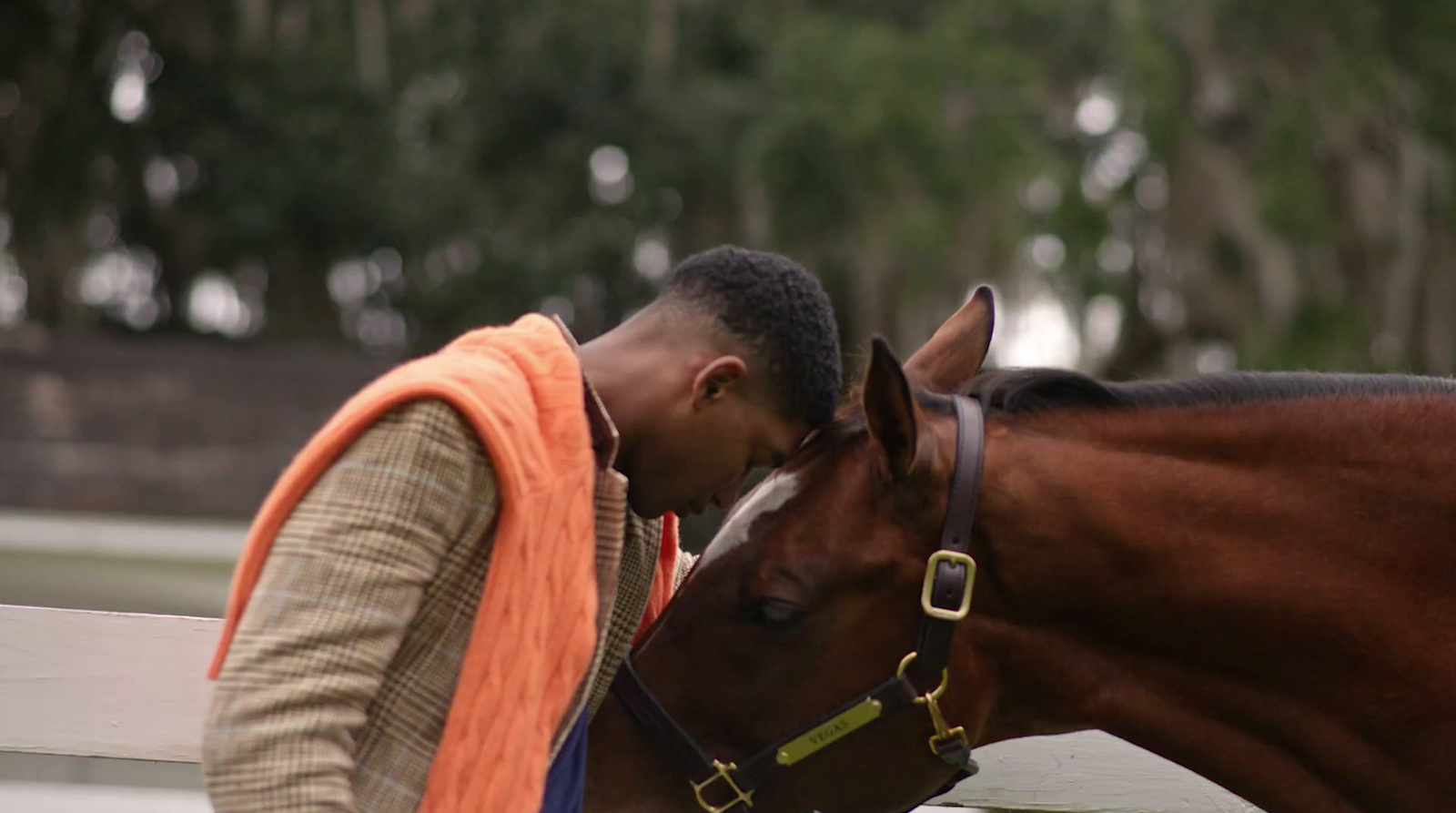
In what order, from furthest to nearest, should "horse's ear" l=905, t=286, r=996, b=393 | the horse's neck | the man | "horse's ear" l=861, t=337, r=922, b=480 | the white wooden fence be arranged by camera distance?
1. the white wooden fence
2. "horse's ear" l=905, t=286, r=996, b=393
3. the horse's neck
4. "horse's ear" l=861, t=337, r=922, b=480
5. the man

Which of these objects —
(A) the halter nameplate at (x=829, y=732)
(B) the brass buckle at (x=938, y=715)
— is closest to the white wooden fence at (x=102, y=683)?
(A) the halter nameplate at (x=829, y=732)

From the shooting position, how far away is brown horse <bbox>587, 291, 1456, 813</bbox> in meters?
2.08

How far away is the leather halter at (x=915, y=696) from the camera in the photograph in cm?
205

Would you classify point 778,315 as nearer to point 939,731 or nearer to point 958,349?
point 958,349

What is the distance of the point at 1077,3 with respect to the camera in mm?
17484

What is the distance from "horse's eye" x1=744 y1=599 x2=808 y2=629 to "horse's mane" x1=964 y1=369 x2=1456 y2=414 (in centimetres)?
39

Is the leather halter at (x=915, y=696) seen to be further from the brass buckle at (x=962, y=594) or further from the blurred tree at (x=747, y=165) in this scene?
the blurred tree at (x=747, y=165)

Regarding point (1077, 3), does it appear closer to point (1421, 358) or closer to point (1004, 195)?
point (1004, 195)

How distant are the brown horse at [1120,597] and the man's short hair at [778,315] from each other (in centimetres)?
8

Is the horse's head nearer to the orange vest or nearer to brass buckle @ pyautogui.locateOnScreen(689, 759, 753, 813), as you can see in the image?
brass buckle @ pyautogui.locateOnScreen(689, 759, 753, 813)

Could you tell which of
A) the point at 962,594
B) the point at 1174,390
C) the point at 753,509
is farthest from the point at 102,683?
the point at 1174,390

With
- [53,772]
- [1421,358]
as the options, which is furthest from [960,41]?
[53,772]

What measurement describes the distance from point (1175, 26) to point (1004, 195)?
97.2 inches

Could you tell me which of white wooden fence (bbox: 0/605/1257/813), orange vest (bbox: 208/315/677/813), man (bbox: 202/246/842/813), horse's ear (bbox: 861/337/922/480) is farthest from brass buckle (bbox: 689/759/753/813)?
white wooden fence (bbox: 0/605/1257/813)
